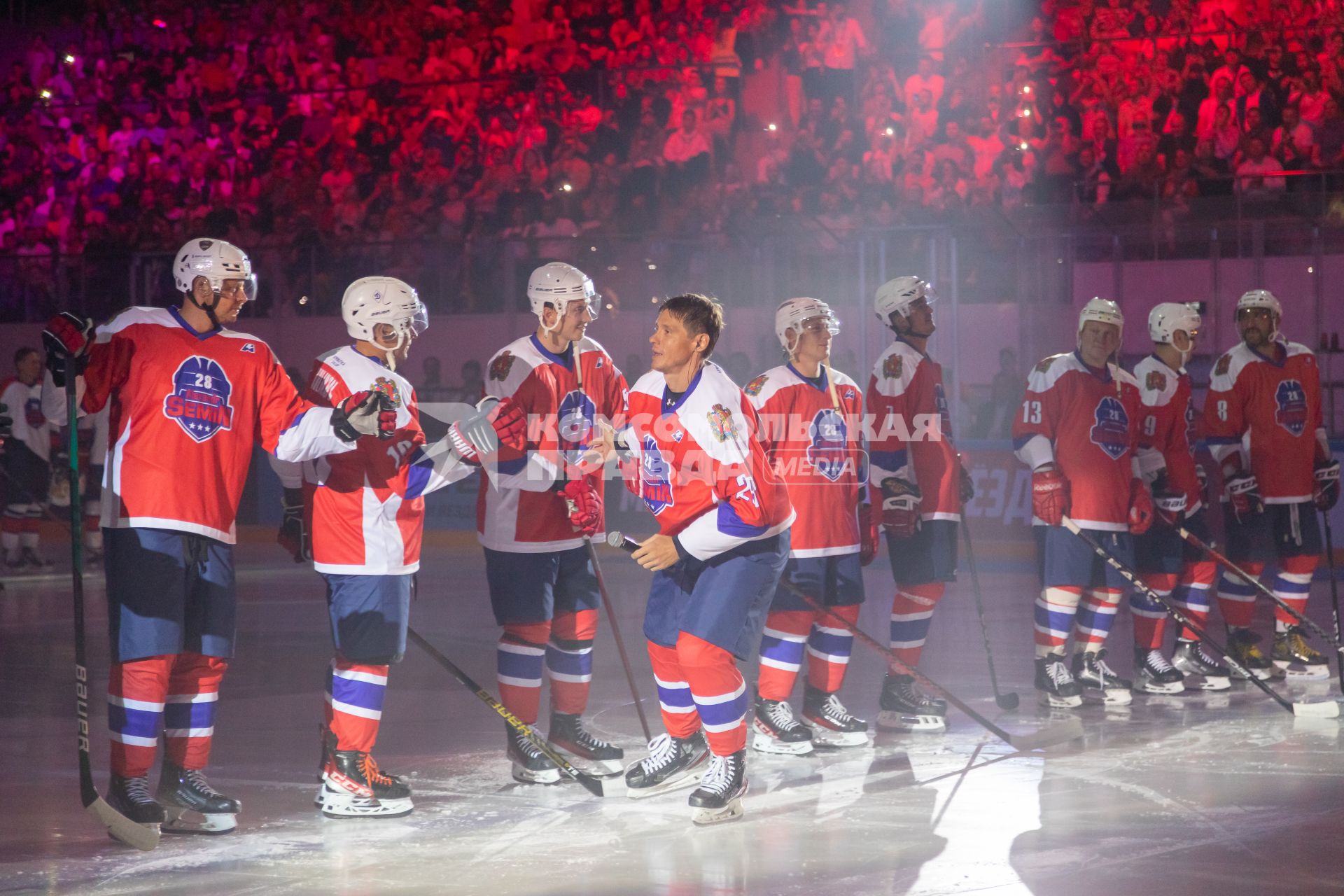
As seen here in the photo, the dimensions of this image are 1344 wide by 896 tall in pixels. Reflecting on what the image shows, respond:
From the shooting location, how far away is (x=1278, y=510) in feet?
23.5

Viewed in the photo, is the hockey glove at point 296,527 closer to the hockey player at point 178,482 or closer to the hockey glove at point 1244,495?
the hockey player at point 178,482

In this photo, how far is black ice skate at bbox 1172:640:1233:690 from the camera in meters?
6.77

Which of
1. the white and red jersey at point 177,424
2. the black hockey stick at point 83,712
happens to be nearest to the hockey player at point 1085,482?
the white and red jersey at point 177,424

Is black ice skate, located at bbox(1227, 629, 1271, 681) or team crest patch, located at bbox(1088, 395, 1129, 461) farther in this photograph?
black ice skate, located at bbox(1227, 629, 1271, 681)

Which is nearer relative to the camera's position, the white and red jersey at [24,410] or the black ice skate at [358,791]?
the black ice skate at [358,791]

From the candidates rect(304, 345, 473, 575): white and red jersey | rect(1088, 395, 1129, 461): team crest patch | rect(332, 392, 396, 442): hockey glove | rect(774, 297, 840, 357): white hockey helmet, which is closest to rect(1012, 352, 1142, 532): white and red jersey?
rect(1088, 395, 1129, 461): team crest patch

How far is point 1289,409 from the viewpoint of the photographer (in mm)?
7129

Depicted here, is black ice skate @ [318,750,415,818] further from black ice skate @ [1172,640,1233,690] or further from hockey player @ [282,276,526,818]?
black ice skate @ [1172,640,1233,690]

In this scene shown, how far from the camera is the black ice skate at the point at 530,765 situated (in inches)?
197

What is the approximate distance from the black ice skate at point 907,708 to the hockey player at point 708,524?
139 cm

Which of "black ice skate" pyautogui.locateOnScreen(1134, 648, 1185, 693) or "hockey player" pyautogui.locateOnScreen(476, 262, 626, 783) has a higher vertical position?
"hockey player" pyautogui.locateOnScreen(476, 262, 626, 783)

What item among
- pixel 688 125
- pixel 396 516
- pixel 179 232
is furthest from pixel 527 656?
pixel 179 232

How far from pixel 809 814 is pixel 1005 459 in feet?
23.6

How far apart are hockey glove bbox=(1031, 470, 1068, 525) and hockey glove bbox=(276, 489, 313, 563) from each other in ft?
9.91
